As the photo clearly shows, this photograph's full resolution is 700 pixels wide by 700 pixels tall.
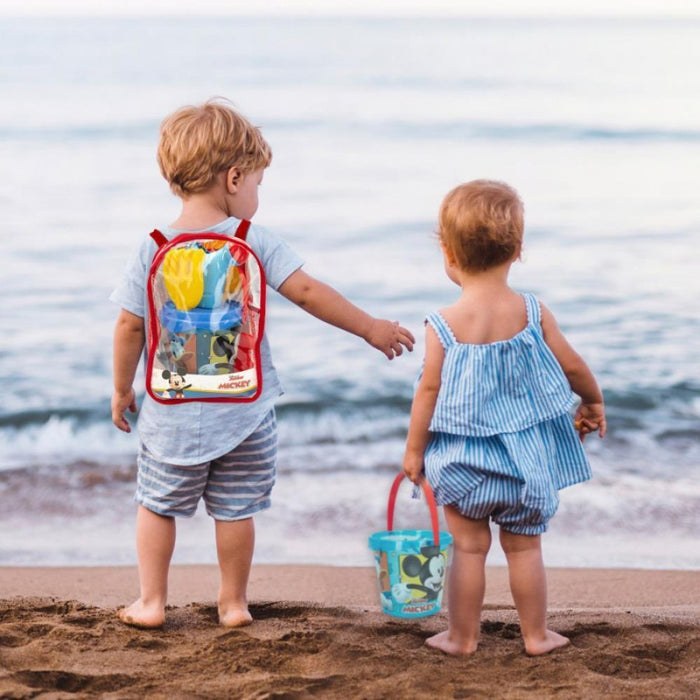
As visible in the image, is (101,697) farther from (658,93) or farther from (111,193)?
(658,93)

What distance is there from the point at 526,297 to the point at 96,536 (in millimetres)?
2468

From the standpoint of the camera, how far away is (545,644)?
9.34ft

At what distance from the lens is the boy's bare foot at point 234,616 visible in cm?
309

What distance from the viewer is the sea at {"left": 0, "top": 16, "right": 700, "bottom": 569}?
4.71 metres

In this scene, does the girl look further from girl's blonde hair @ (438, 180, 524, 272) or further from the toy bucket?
the toy bucket

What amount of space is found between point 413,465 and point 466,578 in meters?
0.34

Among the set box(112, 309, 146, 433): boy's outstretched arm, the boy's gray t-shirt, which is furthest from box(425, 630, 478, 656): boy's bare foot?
box(112, 309, 146, 433): boy's outstretched arm

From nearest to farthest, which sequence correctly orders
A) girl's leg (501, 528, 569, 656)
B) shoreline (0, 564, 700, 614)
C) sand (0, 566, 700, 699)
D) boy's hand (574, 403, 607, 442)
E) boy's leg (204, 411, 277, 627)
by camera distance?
sand (0, 566, 700, 699) → girl's leg (501, 528, 569, 656) → boy's hand (574, 403, 607, 442) → boy's leg (204, 411, 277, 627) → shoreline (0, 564, 700, 614)

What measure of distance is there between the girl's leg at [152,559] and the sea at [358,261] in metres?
0.81

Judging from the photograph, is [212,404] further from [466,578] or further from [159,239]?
[466,578]

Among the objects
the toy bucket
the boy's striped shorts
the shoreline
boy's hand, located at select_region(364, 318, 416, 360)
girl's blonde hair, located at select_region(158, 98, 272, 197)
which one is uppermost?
girl's blonde hair, located at select_region(158, 98, 272, 197)

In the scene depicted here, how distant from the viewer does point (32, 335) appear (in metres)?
8.12

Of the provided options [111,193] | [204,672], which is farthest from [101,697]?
[111,193]

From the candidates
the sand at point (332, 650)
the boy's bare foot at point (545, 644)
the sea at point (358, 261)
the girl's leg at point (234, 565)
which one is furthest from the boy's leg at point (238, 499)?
the boy's bare foot at point (545, 644)
